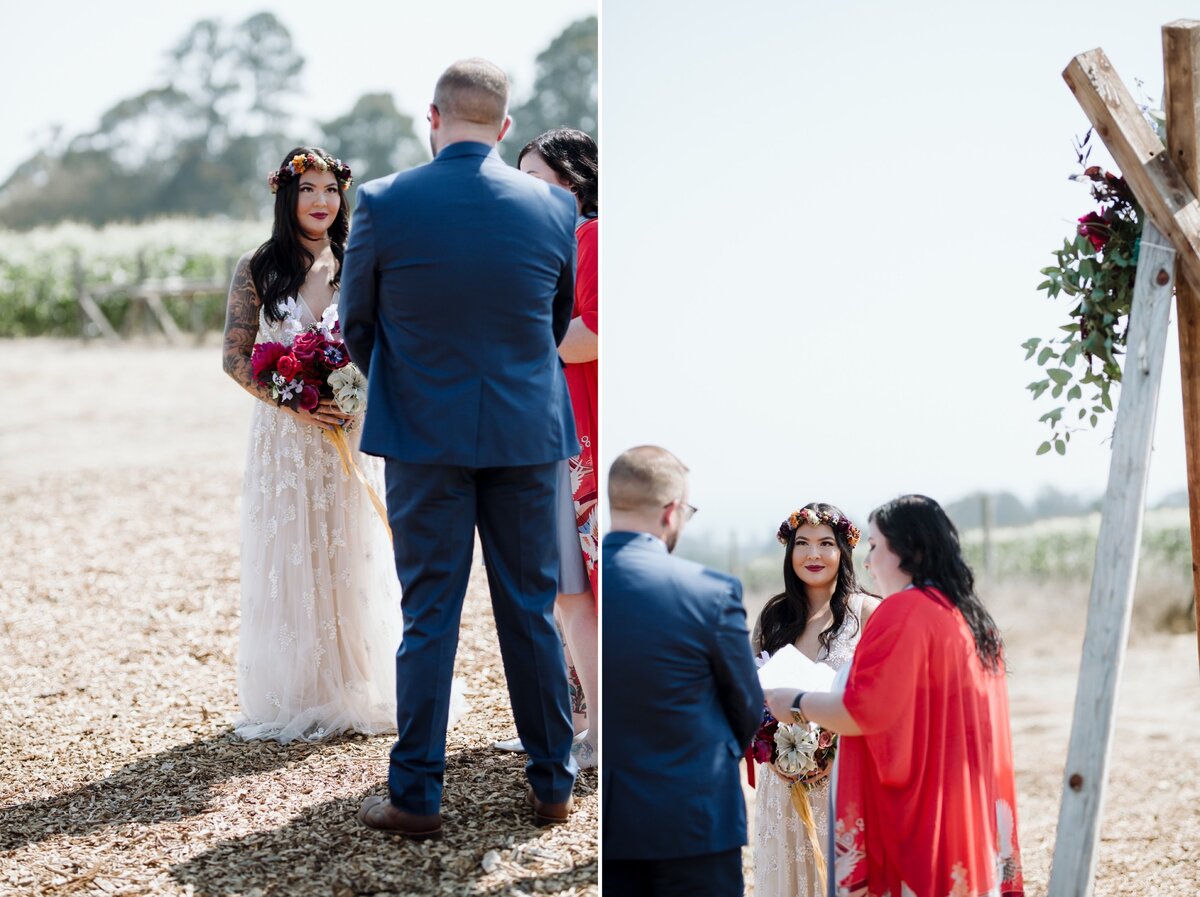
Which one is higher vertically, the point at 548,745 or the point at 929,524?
the point at 929,524

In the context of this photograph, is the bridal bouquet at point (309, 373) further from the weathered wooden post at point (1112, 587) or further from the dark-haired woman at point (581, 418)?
the weathered wooden post at point (1112, 587)

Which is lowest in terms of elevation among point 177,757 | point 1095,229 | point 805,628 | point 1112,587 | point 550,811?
point 177,757

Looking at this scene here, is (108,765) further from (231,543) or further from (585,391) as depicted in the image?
(231,543)

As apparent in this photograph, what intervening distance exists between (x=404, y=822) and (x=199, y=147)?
1517 inches

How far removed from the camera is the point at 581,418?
12.7 feet

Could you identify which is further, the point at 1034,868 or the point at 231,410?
the point at 231,410

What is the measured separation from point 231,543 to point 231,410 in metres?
7.16

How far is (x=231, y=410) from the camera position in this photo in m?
15.7

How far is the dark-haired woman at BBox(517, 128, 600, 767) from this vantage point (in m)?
3.73

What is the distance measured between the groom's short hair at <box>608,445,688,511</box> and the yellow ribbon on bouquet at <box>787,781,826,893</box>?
51.2 inches

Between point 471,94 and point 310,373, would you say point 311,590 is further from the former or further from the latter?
point 471,94

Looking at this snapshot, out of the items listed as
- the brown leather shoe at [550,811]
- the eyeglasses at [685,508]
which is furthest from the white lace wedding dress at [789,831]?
the eyeglasses at [685,508]

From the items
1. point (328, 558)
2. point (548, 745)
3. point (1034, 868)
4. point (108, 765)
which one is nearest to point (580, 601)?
point (548, 745)

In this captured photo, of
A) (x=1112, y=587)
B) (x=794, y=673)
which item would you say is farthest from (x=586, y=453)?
(x=1112, y=587)
